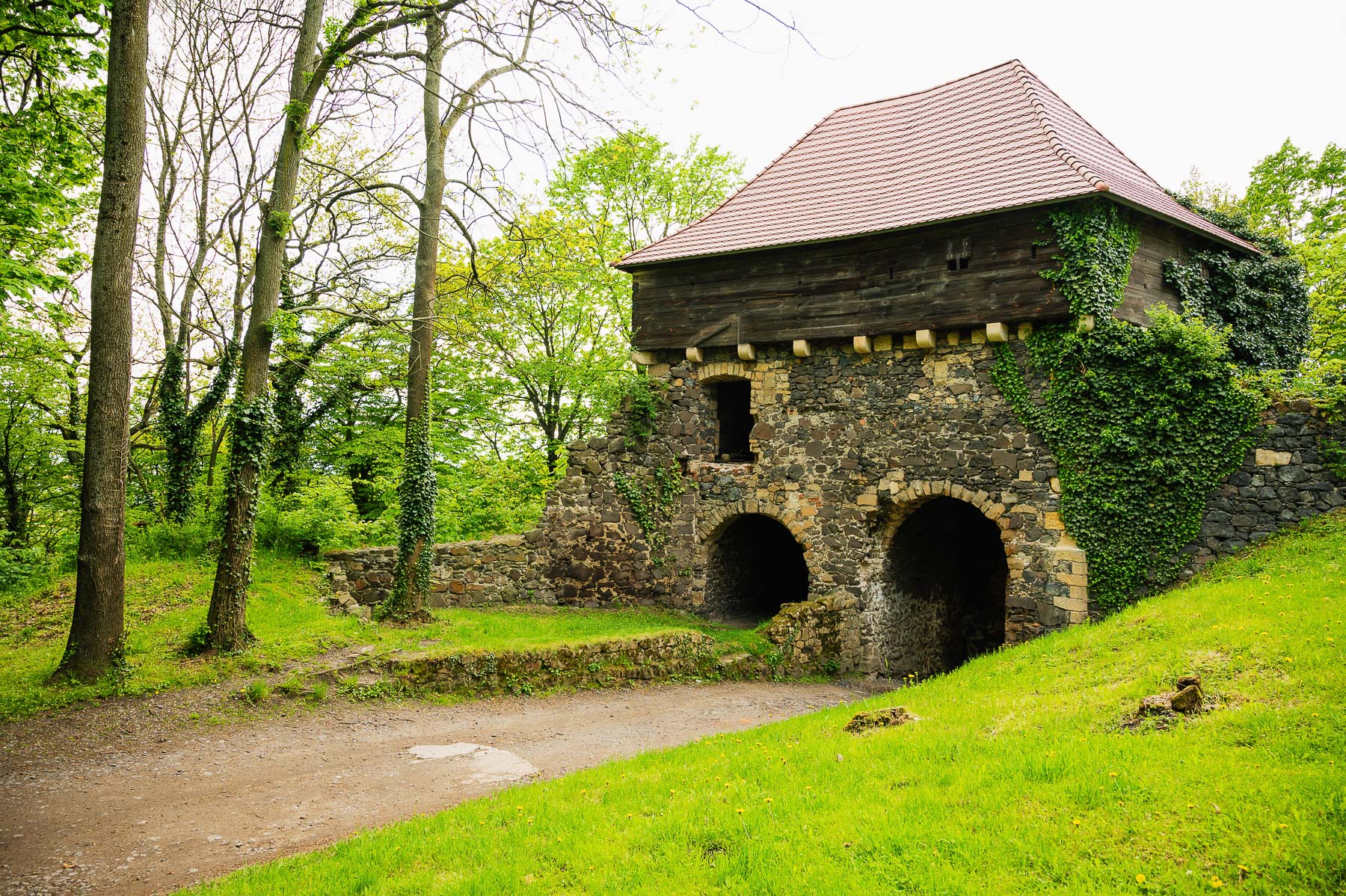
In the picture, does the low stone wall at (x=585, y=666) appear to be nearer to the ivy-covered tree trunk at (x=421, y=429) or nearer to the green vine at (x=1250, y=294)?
the ivy-covered tree trunk at (x=421, y=429)

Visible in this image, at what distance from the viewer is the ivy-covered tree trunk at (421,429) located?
11133 mm

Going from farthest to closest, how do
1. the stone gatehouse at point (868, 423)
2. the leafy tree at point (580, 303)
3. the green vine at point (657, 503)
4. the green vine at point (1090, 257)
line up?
the leafy tree at point (580, 303) < the green vine at point (657, 503) < the stone gatehouse at point (868, 423) < the green vine at point (1090, 257)

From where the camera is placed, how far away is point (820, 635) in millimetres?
12008

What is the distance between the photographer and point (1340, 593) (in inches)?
265

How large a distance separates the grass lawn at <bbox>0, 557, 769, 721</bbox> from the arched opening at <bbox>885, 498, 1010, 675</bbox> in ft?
10.3

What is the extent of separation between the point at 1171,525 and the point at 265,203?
473 inches

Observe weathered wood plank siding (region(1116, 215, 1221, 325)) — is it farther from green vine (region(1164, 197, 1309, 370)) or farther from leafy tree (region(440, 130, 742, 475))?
leafy tree (region(440, 130, 742, 475))

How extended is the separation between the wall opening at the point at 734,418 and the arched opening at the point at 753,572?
4.45ft

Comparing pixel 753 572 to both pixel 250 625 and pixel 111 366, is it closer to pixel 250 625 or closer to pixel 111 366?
pixel 250 625

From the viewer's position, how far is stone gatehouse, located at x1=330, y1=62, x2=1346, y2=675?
36.3 feet

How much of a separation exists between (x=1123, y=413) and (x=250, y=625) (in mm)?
11810

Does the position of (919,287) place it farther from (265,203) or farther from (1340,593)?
(265,203)

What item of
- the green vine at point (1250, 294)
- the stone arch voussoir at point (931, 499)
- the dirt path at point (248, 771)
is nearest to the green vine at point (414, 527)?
the dirt path at point (248, 771)

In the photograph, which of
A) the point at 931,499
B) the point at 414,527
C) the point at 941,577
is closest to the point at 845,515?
the point at 931,499
